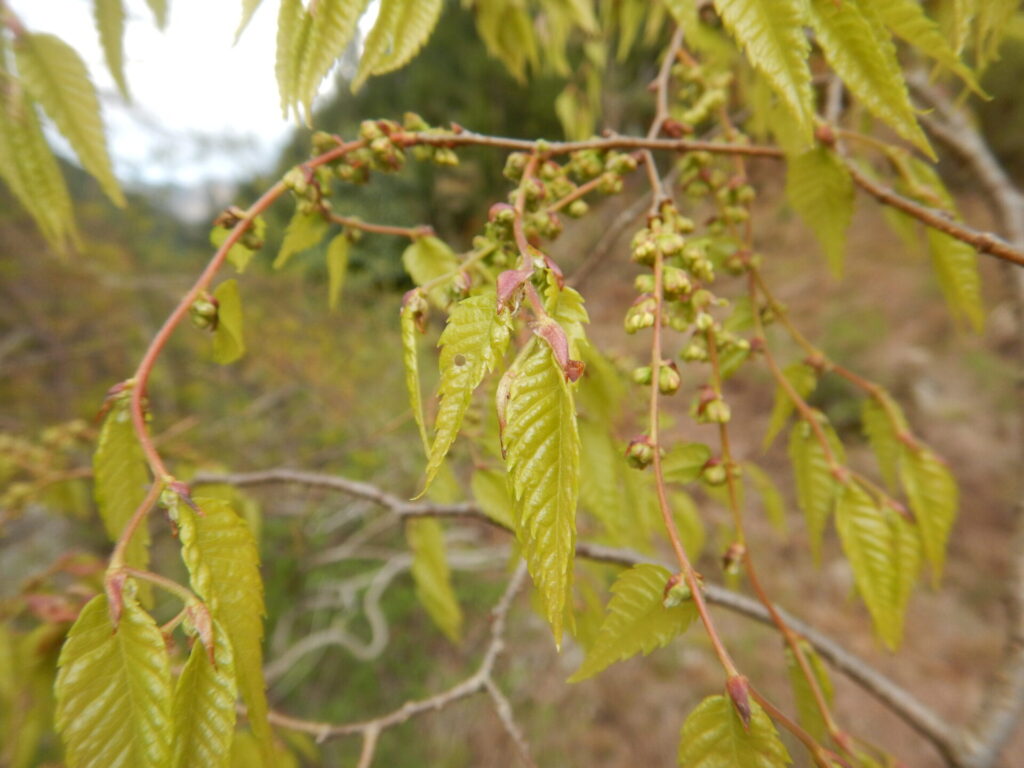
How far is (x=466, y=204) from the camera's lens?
6.77m

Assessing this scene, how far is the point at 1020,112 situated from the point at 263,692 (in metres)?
6.24

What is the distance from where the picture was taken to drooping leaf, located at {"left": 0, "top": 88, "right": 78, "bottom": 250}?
1.97ft

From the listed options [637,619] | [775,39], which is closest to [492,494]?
[637,619]

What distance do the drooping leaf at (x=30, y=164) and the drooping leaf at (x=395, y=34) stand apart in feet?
1.37

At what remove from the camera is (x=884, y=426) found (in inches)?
26.5

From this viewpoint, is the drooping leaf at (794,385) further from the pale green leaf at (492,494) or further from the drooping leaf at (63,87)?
the drooping leaf at (63,87)

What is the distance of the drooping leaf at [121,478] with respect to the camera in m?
0.44

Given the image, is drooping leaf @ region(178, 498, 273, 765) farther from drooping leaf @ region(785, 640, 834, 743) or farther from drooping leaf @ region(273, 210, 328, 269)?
drooping leaf @ region(785, 640, 834, 743)

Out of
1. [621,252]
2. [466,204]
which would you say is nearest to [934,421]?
[621,252]

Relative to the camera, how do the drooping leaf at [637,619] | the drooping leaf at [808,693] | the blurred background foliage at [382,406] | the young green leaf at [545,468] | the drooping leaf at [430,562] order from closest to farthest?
the young green leaf at [545,468], the drooping leaf at [637,619], the drooping leaf at [808,693], the drooping leaf at [430,562], the blurred background foliage at [382,406]

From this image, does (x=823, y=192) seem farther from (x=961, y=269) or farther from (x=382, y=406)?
(x=382, y=406)

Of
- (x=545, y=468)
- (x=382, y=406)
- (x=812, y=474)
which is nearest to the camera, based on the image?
(x=545, y=468)

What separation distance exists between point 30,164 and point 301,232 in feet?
1.07

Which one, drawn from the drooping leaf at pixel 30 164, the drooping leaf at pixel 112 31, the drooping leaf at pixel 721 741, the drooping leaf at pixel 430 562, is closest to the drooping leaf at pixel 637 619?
the drooping leaf at pixel 721 741
